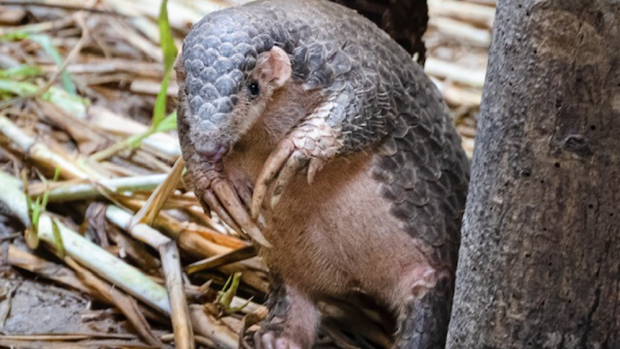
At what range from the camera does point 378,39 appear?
210 cm

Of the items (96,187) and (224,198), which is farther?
(96,187)

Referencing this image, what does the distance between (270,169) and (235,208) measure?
0.14m

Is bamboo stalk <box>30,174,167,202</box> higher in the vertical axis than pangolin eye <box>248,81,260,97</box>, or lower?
lower

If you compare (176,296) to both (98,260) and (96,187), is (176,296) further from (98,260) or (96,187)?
(96,187)

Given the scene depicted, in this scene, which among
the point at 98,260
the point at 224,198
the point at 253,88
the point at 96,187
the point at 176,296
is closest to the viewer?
the point at 253,88

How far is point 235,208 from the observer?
2.01 m

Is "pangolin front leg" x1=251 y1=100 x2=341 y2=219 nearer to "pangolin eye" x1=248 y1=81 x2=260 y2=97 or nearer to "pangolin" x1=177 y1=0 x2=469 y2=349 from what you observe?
"pangolin" x1=177 y1=0 x2=469 y2=349

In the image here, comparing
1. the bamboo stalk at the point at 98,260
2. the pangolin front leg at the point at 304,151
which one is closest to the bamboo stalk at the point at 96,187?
the bamboo stalk at the point at 98,260

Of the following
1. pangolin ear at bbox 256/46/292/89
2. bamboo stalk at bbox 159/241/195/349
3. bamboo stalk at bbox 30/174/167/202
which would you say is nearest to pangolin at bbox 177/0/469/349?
pangolin ear at bbox 256/46/292/89

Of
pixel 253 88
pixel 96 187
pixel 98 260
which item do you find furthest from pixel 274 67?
pixel 96 187

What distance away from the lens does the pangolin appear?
1.86 metres

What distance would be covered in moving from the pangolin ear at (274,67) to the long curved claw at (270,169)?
0.40ft

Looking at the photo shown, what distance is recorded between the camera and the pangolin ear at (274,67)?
73.2 inches

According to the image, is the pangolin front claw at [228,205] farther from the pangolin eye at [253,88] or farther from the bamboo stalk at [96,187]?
the bamboo stalk at [96,187]
